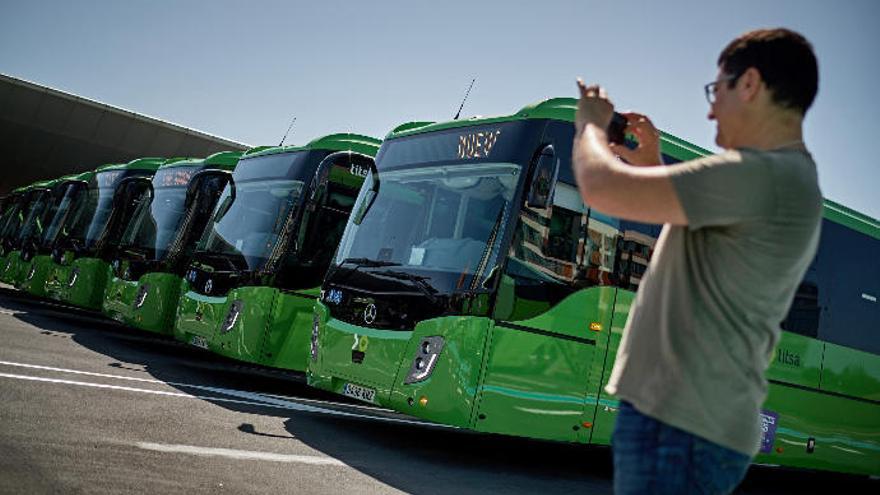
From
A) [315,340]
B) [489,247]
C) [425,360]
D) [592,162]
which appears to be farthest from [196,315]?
[592,162]

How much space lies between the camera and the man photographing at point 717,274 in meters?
2.07

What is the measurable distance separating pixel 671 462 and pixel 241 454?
4.30 meters

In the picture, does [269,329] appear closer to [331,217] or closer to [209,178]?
[331,217]

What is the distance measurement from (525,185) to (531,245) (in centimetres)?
49

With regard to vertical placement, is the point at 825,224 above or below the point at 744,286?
above

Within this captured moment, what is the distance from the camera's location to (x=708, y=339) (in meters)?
2.11

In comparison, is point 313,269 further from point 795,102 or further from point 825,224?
point 795,102

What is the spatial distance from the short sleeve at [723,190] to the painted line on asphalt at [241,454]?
4.37 m

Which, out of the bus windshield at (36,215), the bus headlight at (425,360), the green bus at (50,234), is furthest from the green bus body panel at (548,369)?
the bus windshield at (36,215)

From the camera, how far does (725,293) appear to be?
2.12 meters

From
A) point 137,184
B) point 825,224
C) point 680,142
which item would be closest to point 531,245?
point 680,142

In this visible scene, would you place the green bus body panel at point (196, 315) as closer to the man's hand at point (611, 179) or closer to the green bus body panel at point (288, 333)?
the green bus body panel at point (288, 333)

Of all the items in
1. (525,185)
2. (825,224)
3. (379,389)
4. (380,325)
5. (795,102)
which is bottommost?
(379,389)

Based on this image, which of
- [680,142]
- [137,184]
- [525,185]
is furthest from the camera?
[137,184]
